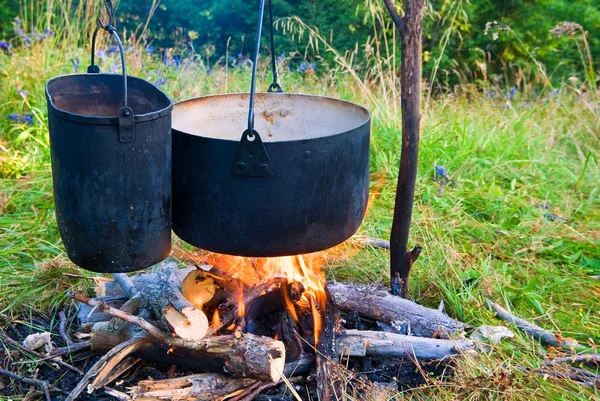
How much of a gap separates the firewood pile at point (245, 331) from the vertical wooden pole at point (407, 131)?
15cm

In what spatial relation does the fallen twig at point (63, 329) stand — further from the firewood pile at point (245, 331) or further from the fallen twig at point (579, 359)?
the fallen twig at point (579, 359)

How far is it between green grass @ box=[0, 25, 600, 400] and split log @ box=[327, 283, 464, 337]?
0.22m

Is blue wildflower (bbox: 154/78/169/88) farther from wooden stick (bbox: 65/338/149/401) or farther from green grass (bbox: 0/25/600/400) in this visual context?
wooden stick (bbox: 65/338/149/401)

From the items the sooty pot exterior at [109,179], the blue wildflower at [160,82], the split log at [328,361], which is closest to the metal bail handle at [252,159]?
the sooty pot exterior at [109,179]

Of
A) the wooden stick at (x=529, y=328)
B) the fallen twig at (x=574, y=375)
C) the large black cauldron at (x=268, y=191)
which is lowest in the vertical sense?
the wooden stick at (x=529, y=328)

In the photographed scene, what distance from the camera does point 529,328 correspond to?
2.73m

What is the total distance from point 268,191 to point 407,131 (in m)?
0.77

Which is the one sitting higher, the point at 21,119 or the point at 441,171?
the point at 441,171

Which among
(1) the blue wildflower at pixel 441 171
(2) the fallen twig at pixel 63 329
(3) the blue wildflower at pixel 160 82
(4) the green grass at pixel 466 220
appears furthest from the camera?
(3) the blue wildflower at pixel 160 82

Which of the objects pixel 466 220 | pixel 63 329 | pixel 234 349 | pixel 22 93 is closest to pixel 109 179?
pixel 234 349

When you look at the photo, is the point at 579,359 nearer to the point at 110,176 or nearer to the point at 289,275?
the point at 289,275

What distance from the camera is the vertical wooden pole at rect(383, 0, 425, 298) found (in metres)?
2.43

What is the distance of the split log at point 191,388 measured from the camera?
2154 millimetres

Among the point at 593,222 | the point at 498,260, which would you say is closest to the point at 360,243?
the point at 498,260
